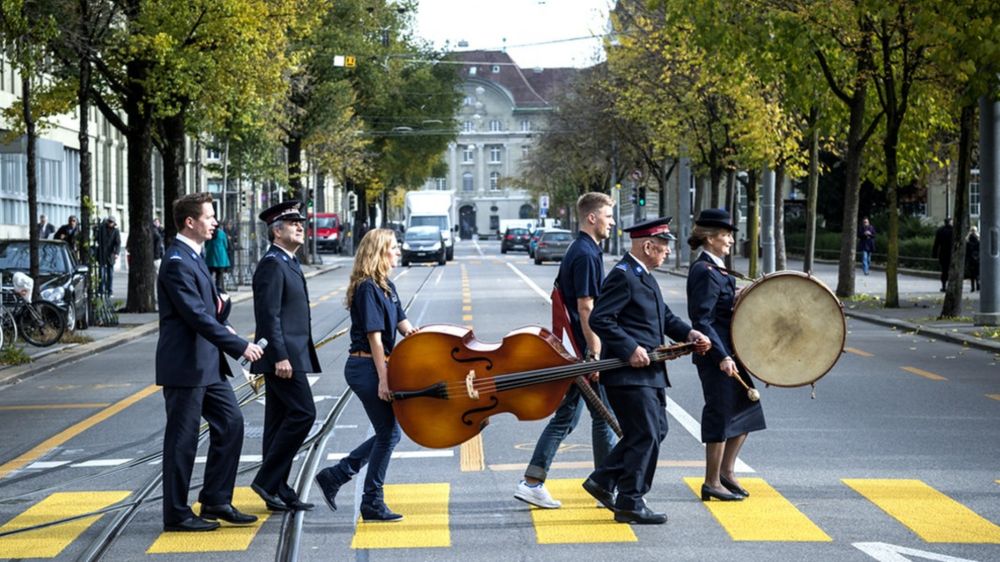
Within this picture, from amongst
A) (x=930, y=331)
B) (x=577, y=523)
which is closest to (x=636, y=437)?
(x=577, y=523)

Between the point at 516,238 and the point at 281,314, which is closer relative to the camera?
the point at 281,314

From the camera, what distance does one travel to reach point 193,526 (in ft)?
29.3

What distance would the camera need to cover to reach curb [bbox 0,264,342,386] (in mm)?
19689

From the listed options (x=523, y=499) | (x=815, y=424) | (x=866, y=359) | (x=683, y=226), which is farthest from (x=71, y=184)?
(x=523, y=499)

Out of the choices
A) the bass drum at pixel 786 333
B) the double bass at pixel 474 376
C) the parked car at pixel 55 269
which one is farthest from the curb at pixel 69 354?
the bass drum at pixel 786 333

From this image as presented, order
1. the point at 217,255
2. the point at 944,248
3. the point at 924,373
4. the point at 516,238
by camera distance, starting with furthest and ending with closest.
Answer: the point at 516,238
the point at 944,248
the point at 217,255
the point at 924,373

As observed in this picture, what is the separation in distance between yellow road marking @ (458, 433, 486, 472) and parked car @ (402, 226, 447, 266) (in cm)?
5350

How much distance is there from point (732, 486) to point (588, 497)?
82 cm

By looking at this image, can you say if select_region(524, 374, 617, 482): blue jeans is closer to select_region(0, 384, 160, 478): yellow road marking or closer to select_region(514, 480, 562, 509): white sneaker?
select_region(514, 480, 562, 509): white sneaker

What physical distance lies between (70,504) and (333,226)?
83231 mm

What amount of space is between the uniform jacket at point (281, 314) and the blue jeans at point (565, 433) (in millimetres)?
1319

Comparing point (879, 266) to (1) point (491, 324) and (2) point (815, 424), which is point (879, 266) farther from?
(2) point (815, 424)

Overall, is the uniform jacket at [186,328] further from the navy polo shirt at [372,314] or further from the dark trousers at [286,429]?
the navy polo shirt at [372,314]

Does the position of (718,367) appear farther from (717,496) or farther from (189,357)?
(189,357)
